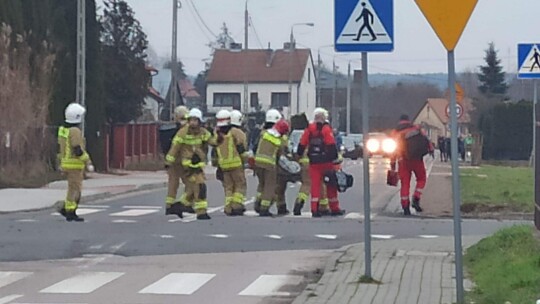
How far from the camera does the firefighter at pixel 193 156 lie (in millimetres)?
19969

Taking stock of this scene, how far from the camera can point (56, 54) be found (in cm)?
3894

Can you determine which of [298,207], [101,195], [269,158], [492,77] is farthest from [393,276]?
[492,77]

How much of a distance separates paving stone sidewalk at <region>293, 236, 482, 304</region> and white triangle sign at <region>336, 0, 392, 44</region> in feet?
Result: 7.73

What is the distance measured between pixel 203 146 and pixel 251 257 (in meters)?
5.70

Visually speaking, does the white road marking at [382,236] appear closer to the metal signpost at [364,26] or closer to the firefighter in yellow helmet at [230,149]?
the firefighter in yellow helmet at [230,149]

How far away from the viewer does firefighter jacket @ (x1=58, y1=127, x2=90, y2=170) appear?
763 inches

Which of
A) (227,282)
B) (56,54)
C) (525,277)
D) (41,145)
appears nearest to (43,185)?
(41,145)

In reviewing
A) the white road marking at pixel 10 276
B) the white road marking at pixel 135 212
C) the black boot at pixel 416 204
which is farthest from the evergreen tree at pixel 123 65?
the white road marking at pixel 10 276

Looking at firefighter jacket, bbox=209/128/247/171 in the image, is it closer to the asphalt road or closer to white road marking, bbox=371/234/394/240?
the asphalt road

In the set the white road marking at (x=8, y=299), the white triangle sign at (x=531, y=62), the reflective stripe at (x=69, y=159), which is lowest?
the white road marking at (x=8, y=299)

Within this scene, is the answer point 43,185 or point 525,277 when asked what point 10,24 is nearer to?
point 43,185

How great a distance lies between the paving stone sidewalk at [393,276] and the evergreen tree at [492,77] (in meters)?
77.3

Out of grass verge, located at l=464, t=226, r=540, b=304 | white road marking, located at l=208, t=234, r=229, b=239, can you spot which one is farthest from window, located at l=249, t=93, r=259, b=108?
grass verge, located at l=464, t=226, r=540, b=304

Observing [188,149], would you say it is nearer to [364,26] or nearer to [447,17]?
[364,26]
